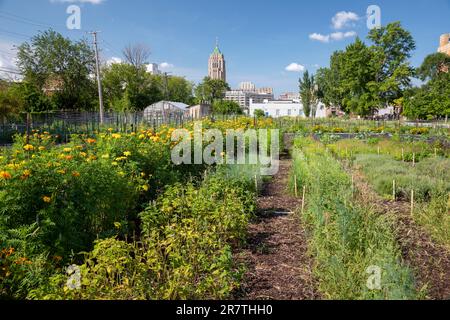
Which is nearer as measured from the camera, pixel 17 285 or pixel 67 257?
pixel 17 285

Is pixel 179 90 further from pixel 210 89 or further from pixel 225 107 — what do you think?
pixel 225 107

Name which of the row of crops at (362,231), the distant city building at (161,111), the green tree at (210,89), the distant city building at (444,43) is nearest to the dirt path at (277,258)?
the row of crops at (362,231)

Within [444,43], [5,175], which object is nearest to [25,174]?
[5,175]

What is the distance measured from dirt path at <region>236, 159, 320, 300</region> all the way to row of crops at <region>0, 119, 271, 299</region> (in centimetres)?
23

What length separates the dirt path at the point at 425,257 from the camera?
2930 millimetres

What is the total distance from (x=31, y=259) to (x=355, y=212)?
311 centimetres

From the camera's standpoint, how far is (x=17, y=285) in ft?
8.11

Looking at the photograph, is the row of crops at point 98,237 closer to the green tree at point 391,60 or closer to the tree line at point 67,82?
the tree line at point 67,82

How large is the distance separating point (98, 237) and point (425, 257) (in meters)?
3.42

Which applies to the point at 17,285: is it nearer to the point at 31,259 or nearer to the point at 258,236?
the point at 31,259

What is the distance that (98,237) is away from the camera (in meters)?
3.30

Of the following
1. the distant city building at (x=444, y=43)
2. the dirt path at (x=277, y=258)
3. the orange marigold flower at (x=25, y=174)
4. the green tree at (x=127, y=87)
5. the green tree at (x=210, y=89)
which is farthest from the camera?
the green tree at (x=210, y=89)

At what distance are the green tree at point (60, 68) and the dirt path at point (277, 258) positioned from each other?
33513 millimetres

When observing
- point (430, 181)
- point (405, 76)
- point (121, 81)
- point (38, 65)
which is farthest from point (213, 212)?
point (121, 81)
